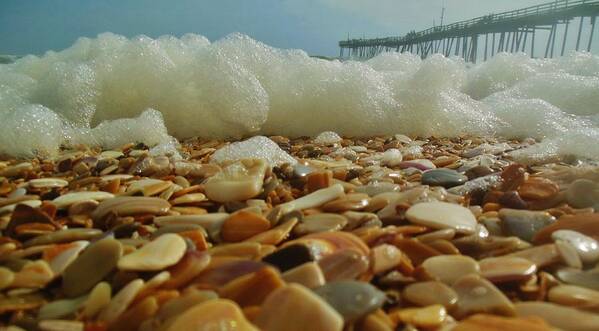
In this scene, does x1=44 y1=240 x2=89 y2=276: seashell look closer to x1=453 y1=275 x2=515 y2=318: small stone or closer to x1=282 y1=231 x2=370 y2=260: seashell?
x1=282 y1=231 x2=370 y2=260: seashell

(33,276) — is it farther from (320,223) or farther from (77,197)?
(320,223)

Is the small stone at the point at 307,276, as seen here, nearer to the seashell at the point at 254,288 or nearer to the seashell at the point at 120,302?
the seashell at the point at 254,288

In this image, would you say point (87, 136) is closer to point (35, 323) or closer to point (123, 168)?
point (123, 168)

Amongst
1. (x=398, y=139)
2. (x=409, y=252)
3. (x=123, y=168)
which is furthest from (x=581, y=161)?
(x=123, y=168)

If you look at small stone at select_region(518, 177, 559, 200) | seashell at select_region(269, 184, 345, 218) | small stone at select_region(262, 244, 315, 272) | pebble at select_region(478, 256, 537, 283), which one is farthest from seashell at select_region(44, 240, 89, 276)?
small stone at select_region(518, 177, 559, 200)

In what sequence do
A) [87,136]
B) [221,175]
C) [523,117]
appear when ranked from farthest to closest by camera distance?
1. [523,117]
2. [87,136]
3. [221,175]

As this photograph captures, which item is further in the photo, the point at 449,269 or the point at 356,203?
the point at 356,203

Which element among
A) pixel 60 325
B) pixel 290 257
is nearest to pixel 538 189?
pixel 290 257
